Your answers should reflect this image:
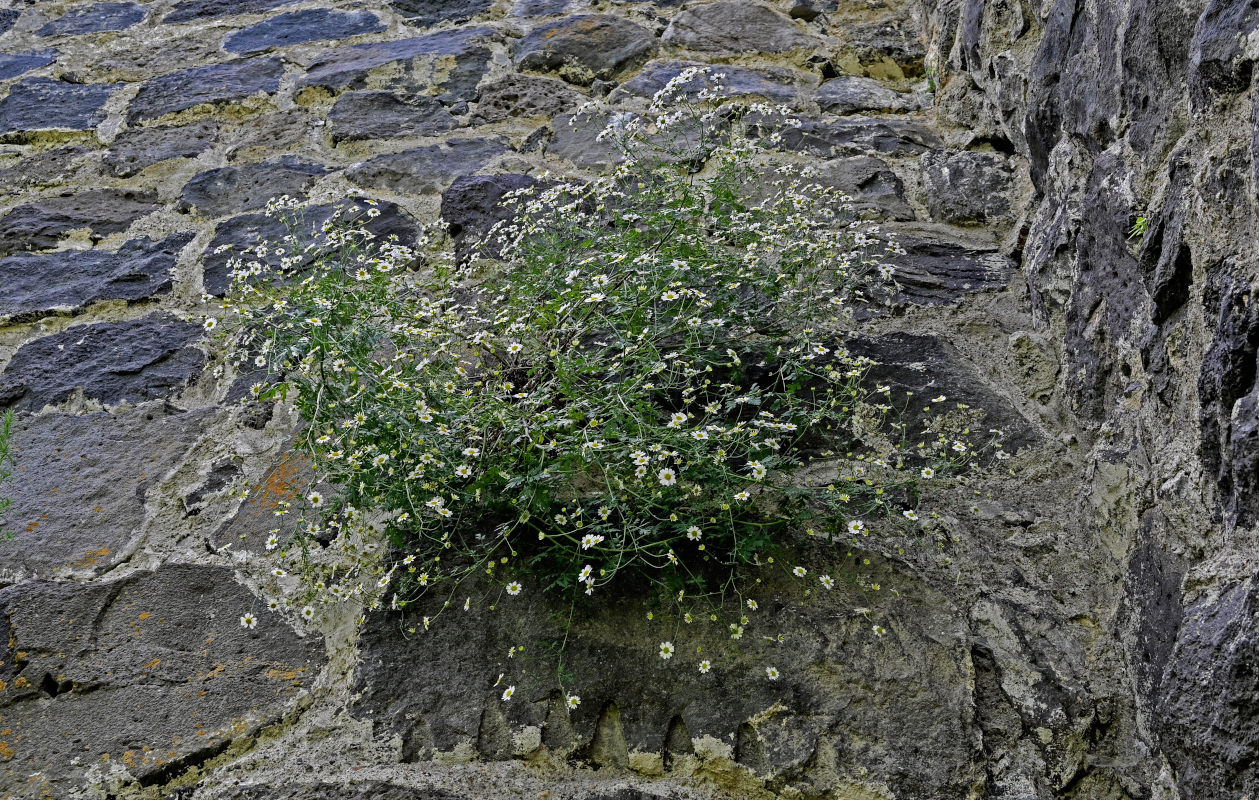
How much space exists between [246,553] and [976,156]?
6.97ft

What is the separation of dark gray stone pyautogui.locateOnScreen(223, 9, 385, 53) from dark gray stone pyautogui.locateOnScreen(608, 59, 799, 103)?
1113 millimetres

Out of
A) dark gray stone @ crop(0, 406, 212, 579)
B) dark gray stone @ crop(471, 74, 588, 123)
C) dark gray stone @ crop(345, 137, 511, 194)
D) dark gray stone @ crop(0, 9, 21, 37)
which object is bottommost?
dark gray stone @ crop(0, 406, 212, 579)

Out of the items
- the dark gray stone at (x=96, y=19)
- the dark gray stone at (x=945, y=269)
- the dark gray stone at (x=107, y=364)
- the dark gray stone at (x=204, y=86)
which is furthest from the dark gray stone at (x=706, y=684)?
the dark gray stone at (x=96, y=19)

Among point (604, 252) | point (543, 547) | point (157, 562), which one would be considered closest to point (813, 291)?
point (604, 252)

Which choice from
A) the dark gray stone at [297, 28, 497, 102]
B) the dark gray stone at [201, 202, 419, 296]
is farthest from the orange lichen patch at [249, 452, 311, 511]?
the dark gray stone at [297, 28, 497, 102]

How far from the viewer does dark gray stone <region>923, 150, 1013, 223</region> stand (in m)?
2.49

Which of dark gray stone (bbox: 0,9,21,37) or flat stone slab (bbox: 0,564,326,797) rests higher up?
dark gray stone (bbox: 0,9,21,37)

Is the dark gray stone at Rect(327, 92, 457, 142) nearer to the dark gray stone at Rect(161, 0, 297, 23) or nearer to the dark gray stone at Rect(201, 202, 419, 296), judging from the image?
the dark gray stone at Rect(201, 202, 419, 296)

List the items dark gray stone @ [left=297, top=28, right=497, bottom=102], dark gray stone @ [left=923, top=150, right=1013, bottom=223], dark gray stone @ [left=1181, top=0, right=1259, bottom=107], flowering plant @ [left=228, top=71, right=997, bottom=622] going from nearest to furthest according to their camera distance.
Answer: dark gray stone @ [left=1181, top=0, right=1259, bottom=107]
flowering plant @ [left=228, top=71, right=997, bottom=622]
dark gray stone @ [left=923, top=150, right=1013, bottom=223]
dark gray stone @ [left=297, top=28, right=497, bottom=102]

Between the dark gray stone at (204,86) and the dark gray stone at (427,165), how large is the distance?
769 mm

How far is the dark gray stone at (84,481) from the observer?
1897 millimetres

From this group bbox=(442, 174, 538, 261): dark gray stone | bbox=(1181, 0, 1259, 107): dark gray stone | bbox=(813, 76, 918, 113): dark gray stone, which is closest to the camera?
bbox=(1181, 0, 1259, 107): dark gray stone

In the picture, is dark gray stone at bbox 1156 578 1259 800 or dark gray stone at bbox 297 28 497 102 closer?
dark gray stone at bbox 1156 578 1259 800

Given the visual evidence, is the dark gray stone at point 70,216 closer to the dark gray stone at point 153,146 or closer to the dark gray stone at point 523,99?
the dark gray stone at point 153,146
